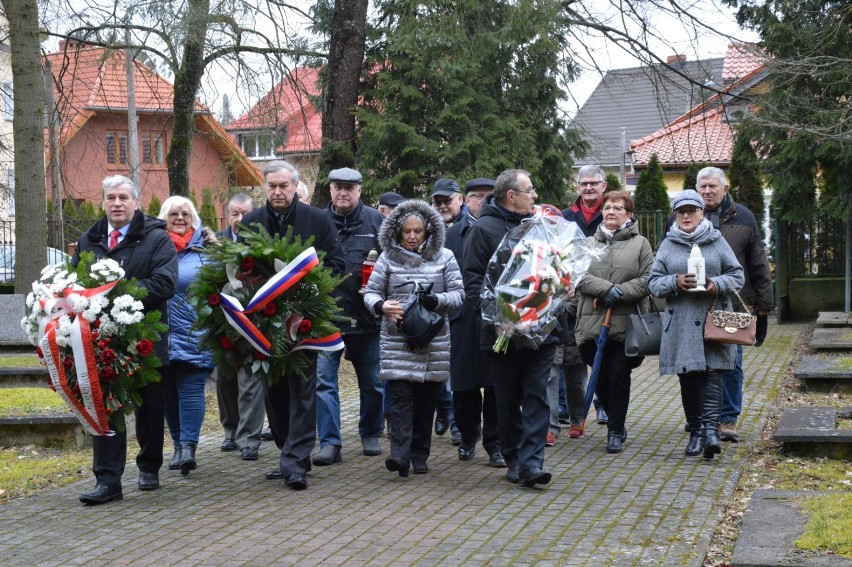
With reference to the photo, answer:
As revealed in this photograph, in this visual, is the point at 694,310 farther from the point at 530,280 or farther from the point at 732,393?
the point at 530,280

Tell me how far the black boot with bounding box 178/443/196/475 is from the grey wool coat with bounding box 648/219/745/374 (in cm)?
347

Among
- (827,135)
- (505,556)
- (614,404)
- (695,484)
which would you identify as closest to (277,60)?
(827,135)

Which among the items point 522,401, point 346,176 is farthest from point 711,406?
point 346,176

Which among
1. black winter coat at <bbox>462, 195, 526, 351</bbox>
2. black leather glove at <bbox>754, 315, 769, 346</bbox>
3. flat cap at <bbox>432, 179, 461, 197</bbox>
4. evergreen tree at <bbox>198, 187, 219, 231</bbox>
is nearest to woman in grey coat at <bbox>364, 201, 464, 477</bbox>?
black winter coat at <bbox>462, 195, 526, 351</bbox>

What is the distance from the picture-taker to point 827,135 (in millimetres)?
15242

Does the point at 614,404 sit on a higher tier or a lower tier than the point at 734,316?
lower

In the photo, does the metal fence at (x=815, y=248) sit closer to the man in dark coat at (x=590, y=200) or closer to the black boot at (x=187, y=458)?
the man in dark coat at (x=590, y=200)

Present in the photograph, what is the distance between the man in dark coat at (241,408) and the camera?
866cm

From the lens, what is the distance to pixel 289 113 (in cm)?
1653

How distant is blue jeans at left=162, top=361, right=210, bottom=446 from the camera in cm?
831

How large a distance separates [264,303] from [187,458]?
1495 millimetres

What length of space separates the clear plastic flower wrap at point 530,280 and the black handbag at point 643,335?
1.06 metres

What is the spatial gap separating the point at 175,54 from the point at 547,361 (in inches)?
341

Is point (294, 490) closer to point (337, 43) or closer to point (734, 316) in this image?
point (734, 316)
